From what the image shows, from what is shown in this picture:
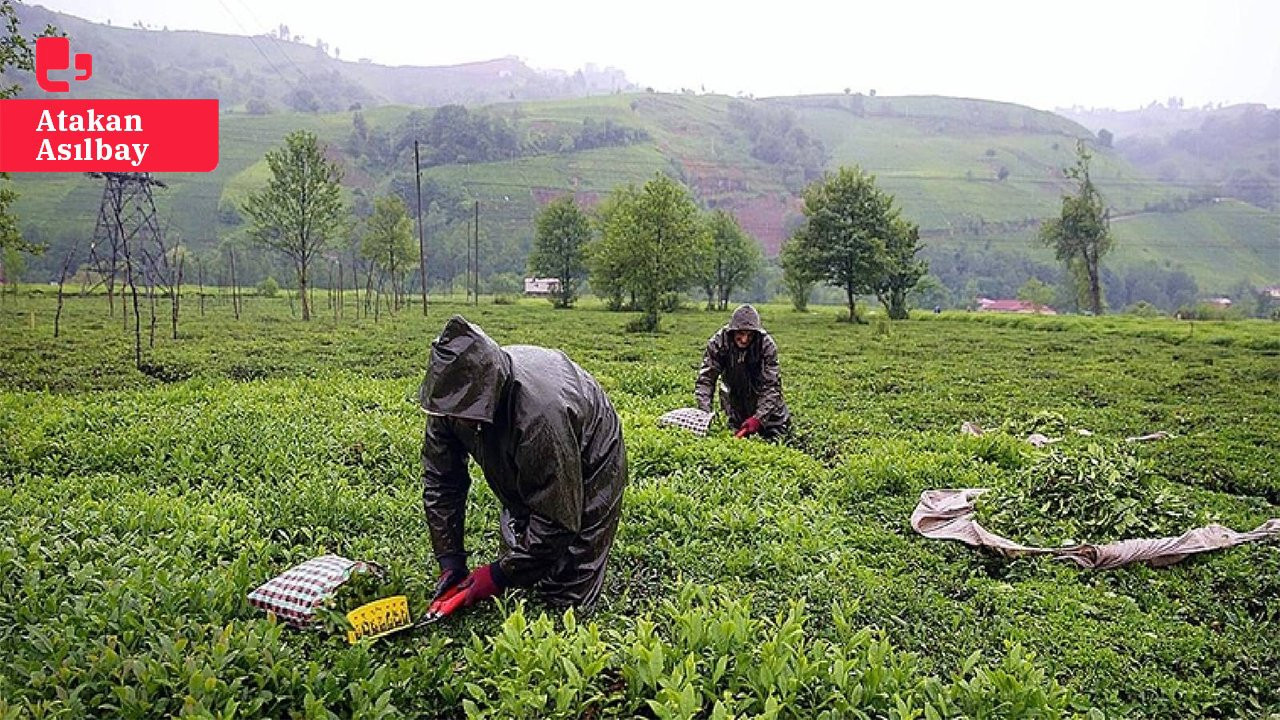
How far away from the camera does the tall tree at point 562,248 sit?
4350cm

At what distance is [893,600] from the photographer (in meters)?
5.20

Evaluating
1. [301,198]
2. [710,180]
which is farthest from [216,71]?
[301,198]

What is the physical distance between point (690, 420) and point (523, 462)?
4.91 meters

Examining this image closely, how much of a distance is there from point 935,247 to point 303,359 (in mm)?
82440

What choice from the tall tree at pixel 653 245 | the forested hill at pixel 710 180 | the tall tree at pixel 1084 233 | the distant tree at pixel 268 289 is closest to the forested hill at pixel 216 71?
the forested hill at pixel 710 180

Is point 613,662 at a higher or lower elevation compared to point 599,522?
lower

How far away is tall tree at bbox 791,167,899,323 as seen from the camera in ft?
119

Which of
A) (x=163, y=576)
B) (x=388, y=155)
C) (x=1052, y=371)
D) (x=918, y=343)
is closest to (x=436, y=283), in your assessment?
(x=388, y=155)

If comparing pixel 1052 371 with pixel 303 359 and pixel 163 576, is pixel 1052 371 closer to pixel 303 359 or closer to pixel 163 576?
pixel 303 359

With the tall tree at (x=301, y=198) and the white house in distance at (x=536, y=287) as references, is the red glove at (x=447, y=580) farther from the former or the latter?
the white house in distance at (x=536, y=287)

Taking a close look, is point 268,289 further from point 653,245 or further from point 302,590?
point 302,590

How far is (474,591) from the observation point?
4.41 meters

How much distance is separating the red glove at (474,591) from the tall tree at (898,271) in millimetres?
34303

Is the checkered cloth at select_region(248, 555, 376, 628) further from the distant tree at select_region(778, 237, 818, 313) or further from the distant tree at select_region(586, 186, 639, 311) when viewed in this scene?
the distant tree at select_region(778, 237, 818, 313)
